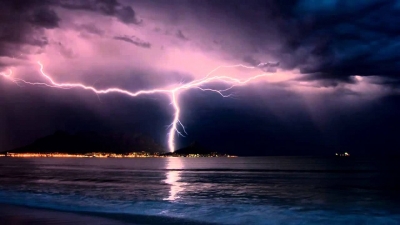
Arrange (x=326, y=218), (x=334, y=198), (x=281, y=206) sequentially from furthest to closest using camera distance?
(x=334, y=198)
(x=281, y=206)
(x=326, y=218)

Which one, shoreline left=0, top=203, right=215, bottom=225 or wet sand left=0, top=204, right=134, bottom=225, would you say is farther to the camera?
shoreline left=0, top=203, right=215, bottom=225

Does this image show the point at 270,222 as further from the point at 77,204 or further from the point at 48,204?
the point at 48,204

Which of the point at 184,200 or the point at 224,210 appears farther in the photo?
the point at 184,200

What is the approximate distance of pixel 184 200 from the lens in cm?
2847

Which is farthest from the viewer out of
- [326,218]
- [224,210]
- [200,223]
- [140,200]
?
[140,200]

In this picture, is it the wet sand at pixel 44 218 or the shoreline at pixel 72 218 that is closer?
the wet sand at pixel 44 218

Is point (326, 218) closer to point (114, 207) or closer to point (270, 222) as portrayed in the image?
point (270, 222)

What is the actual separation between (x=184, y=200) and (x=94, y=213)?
8.13 m

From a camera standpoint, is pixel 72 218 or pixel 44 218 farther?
pixel 72 218

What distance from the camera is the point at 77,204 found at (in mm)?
25312

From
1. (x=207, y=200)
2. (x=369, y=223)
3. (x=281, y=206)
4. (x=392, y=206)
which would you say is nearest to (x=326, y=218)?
(x=369, y=223)

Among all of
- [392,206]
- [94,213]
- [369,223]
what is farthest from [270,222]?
[392,206]

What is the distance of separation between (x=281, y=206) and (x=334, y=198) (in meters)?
7.53

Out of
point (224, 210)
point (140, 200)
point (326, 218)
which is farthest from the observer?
point (140, 200)
